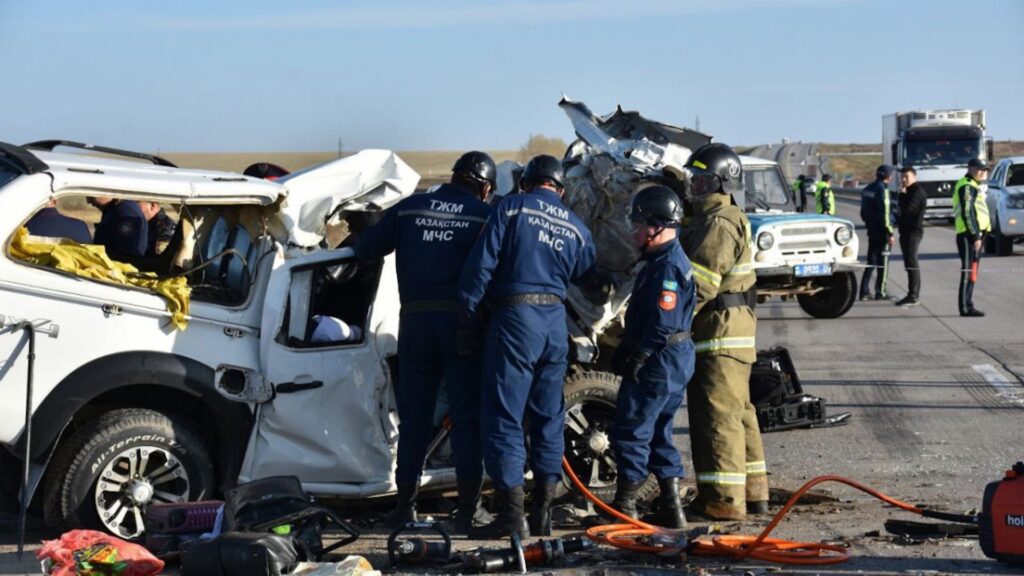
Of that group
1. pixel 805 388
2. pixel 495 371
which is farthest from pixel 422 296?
pixel 805 388

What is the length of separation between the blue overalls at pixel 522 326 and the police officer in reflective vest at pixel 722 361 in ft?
2.86

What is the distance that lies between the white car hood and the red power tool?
11.5ft

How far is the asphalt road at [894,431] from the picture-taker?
6.57m

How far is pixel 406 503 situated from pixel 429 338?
0.85m

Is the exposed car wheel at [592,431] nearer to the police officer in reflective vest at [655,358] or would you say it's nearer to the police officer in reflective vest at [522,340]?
the police officer in reflective vest at [655,358]

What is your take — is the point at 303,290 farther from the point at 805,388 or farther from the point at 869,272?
the point at 869,272

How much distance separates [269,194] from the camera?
7277 millimetres

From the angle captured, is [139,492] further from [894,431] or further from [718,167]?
[894,431]

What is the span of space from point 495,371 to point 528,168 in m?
1.18

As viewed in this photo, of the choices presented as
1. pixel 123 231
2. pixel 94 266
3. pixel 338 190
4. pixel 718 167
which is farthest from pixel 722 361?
pixel 123 231

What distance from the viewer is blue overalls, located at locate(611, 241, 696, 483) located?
7262 millimetres

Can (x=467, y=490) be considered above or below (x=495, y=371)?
below

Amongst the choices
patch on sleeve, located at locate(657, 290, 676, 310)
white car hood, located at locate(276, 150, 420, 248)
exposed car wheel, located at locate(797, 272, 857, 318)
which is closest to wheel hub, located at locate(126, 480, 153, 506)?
white car hood, located at locate(276, 150, 420, 248)

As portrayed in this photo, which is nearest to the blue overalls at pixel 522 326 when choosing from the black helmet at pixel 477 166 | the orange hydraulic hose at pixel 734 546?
the black helmet at pixel 477 166
